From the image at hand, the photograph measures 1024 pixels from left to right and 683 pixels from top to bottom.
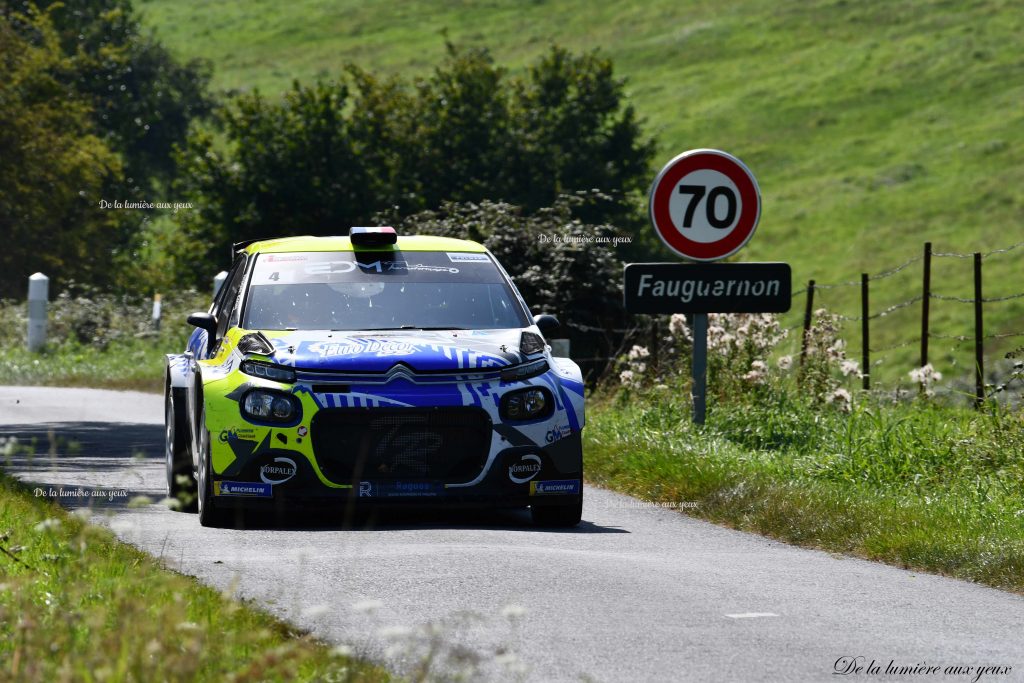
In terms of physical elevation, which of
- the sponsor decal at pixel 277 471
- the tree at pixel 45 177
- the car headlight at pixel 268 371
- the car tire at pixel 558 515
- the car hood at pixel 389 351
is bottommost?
the car tire at pixel 558 515

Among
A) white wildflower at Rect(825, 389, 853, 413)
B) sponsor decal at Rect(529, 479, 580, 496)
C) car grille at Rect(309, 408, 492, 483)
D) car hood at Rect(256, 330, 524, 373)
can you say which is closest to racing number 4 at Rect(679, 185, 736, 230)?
white wildflower at Rect(825, 389, 853, 413)

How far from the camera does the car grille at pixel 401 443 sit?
905 centimetres

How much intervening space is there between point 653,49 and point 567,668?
288 ft

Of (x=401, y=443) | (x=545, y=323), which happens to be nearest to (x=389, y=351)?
(x=401, y=443)

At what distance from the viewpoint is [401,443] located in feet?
29.9

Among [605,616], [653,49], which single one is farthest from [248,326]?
[653,49]

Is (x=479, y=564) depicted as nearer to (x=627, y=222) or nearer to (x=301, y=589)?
(x=301, y=589)

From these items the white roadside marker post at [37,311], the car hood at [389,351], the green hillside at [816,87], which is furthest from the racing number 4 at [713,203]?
the green hillside at [816,87]

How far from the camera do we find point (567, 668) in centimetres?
587

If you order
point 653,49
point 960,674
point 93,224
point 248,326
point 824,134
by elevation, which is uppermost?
point 653,49

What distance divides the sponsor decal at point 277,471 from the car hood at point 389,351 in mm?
505

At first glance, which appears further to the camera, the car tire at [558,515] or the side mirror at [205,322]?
the side mirror at [205,322]

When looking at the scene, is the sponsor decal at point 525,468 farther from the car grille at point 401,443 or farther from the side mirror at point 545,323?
the side mirror at point 545,323

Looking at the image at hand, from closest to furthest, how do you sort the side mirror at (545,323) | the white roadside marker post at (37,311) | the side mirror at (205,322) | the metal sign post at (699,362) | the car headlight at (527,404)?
the car headlight at (527,404), the side mirror at (545,323), the side mirror at (205,322), the metal sign post at (699,362), the white roadside marker post at (37,311)
